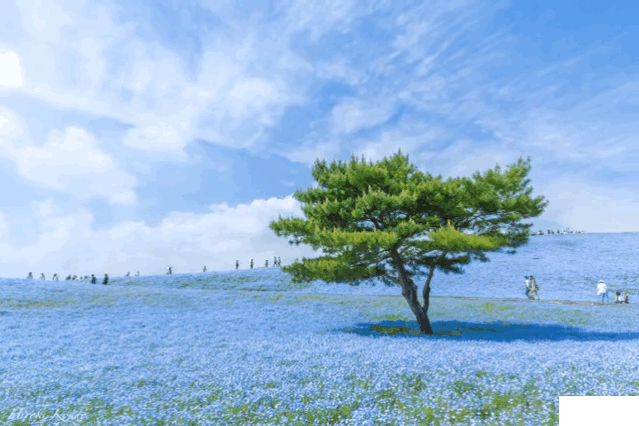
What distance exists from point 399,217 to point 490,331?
24.7 ft

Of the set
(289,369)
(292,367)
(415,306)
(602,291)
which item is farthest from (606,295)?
(289,369)

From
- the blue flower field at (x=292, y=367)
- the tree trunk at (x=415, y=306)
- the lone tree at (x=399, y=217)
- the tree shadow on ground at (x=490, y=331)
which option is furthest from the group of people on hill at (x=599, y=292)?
the tree trunk at (x=415, y=306)

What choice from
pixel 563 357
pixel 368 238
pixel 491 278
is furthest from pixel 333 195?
pixel 491 278

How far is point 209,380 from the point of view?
10609 millimetres

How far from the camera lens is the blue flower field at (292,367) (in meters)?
8.70

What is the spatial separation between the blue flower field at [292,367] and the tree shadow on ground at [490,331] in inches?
3.4

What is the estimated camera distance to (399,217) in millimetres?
19062

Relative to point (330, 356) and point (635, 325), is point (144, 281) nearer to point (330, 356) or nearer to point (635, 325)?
point (330, 356)

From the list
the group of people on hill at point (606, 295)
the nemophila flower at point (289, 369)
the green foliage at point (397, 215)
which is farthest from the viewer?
the group of people on hill at point (606, 295)

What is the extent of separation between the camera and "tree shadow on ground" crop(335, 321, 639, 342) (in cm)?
1844

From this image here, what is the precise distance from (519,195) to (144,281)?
41.6m

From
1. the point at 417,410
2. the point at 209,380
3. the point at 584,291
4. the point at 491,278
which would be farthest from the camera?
the point at 491,278

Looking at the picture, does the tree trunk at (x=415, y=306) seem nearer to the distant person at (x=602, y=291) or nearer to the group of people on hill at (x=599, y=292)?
the group of people on hill at (x=599, y=292)

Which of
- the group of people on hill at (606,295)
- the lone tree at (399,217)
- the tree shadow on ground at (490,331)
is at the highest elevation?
the lone tree at (399,217)
